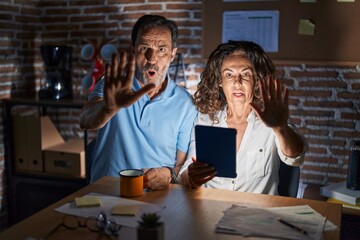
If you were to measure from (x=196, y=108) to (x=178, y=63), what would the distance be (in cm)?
103


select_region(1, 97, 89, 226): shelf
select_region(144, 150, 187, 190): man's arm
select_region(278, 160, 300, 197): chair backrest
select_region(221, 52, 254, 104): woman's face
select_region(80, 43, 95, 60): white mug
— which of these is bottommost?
select_region(1, 97, 89, 226): shelf

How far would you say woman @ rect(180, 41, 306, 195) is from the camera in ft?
6.72

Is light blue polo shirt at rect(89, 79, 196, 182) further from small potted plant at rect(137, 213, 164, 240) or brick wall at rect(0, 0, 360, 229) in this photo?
small potted plant at rect(137, 213, 164, 240)

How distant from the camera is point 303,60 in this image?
298cm

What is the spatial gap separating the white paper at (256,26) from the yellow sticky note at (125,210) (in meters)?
1.84

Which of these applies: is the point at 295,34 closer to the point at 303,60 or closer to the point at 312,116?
the point at 303,60

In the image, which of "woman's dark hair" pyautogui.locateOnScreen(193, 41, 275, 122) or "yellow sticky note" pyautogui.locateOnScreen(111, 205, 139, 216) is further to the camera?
"woman's dark hair" pyautogui.locateOnScreen(193, 41, 275, 122)

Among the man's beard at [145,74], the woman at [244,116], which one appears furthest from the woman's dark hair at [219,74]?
the man's beard at [145,74]

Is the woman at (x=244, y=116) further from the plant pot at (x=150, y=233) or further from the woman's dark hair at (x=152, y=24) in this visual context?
the plant pot at (x=150, y=233)

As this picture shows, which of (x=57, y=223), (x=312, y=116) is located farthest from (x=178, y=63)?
(x=57, y=223)

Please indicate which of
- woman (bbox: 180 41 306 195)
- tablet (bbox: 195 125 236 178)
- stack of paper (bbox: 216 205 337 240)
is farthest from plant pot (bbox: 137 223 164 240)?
woman (bbox: 180 41 306 195)

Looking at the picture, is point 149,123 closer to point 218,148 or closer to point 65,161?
point 218,148

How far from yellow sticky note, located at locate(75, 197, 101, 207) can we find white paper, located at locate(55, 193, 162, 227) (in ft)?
0.05

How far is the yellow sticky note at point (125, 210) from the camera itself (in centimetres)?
149
